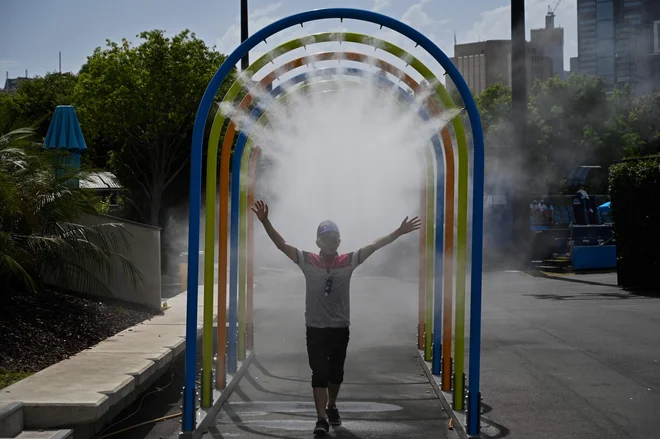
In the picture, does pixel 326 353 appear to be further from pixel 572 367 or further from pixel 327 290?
pixel 572 367

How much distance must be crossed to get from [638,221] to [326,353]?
12.7 m

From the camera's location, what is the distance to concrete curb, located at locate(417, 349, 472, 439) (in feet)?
20.0

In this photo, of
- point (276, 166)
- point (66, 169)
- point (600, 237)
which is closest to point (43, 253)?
point (66, 169)

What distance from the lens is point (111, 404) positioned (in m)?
6.33

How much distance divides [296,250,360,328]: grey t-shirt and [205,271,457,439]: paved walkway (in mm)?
797

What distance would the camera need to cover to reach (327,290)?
6250 mm

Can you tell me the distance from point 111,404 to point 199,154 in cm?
195

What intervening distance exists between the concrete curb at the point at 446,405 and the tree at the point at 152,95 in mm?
18895

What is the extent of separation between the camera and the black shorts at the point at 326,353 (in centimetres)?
620

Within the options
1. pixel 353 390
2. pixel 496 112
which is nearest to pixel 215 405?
pixel 353 390

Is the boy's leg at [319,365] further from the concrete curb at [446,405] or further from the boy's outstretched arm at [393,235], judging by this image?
the concrete curb at [446,405]

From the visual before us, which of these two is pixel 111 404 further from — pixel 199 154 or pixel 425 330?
pixel 425 330

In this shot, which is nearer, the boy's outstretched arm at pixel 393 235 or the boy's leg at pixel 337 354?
the boy's outstretched arm at pixel 393 235

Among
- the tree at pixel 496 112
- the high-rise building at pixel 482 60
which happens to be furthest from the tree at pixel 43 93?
the high-rise building at pixel 482 60
